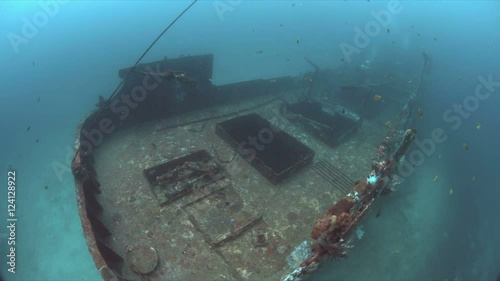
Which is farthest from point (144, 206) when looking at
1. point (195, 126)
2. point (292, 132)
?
point (292, 132)

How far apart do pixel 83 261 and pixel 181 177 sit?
585 centimetres

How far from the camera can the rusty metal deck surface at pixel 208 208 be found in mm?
5996

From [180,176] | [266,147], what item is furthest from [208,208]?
[266,147]

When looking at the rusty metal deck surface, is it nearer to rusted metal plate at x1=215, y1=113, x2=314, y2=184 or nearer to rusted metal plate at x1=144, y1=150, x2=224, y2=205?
rusted metal plate at x1=144, y1=150, x2=224, y2=205

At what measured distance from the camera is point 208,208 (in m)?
7.21

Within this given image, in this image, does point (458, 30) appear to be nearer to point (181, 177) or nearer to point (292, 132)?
point (292, 132)

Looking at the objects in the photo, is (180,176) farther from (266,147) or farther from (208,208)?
(266,147)

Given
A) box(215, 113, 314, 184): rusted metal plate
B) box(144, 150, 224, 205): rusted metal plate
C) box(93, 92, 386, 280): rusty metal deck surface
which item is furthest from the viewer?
box(215, 113, 314, 184): rusted metal plate

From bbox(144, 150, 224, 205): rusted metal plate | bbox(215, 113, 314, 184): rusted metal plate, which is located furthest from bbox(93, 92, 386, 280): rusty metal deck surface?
bbox(215, 113, 314, 184): rusted metal plate

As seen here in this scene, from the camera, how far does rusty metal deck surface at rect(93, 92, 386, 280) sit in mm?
5996

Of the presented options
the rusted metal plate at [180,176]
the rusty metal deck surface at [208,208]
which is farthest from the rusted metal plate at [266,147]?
the rusted metal plate at [180,176]

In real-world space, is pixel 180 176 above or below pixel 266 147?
above

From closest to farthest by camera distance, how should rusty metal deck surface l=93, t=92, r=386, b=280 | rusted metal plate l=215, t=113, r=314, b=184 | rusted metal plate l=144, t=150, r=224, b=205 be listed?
1. rusty metal deck surface l=93, t=92, r=386, b=280
2. rusted metal plate l=144, t=150, r=224, b=205
3. rusted metal plate l=215, t=113, r=314, b=184

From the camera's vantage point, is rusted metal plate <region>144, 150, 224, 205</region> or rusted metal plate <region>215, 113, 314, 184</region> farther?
rusted metal plate <region>215, 113, 314, 184</region>
